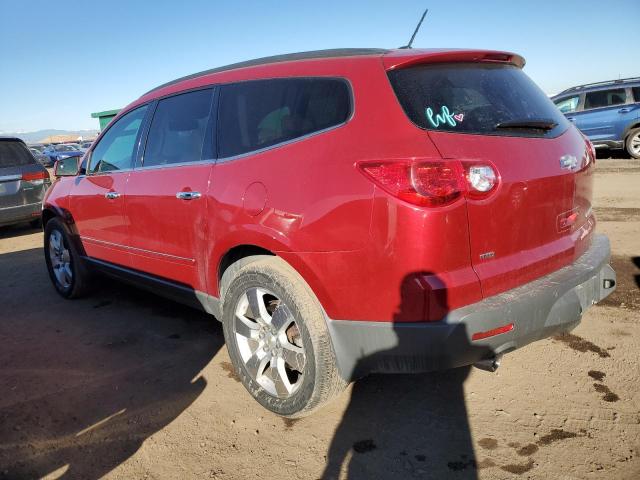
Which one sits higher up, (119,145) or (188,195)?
(119,145)

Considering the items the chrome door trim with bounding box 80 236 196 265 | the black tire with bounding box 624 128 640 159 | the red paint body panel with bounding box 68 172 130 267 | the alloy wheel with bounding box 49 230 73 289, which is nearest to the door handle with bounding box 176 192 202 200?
the chrome door trim with bounding box 80 236 196 265

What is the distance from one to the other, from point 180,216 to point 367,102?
1465 mm

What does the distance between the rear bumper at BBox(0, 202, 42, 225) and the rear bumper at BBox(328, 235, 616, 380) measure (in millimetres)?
7469

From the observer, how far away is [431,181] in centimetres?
201

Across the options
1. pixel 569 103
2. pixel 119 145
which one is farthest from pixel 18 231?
pixel 569 103

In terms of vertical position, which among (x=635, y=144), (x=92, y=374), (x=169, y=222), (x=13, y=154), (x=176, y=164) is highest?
(x=13, y=154)

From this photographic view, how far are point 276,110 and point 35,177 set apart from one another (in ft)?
23.4

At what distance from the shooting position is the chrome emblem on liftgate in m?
2.42

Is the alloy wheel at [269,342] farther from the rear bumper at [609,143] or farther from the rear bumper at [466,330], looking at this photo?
the rear bumper at [609,143]

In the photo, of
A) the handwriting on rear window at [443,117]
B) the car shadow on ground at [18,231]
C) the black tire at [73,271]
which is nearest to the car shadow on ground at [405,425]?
the handwriting on rear window at [443,117]

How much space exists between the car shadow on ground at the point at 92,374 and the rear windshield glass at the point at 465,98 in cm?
202

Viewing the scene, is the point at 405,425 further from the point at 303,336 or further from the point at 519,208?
the point at 519,208

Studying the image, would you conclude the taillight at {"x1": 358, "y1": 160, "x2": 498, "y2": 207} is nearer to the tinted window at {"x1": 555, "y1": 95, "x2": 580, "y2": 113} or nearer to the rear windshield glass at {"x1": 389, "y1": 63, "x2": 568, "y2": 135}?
the rear windshield glass at {"x1": 389, "y1": 63, "x2": 568, "y2": 135}

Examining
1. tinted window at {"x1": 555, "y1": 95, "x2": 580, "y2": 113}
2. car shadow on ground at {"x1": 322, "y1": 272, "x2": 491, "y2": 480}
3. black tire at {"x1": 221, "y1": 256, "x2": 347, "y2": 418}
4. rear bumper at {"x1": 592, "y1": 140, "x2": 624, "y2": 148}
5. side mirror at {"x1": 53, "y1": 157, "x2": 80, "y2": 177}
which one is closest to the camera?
car shadow on ground at {"x1": 322, "y1": 272, "x2": 491, "y2": 480}
